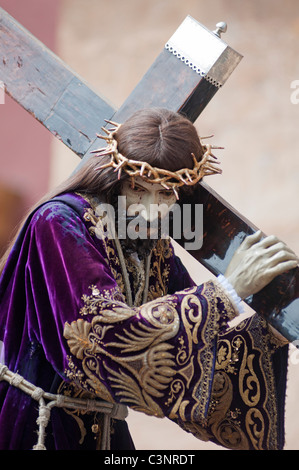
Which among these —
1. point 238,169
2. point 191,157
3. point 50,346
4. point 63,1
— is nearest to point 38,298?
point 50,346

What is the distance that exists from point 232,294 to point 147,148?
1.45ft

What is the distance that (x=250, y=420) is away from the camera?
2.63 m

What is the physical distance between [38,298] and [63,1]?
2318 millimetres

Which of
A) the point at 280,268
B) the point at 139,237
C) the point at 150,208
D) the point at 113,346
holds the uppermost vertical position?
the point at 280,268

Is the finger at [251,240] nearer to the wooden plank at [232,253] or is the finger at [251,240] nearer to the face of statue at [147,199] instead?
the wooden plank at [232,253]

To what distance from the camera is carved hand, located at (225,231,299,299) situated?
2.44 meters

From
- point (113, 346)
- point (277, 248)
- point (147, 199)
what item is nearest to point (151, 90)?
point (147, 199)

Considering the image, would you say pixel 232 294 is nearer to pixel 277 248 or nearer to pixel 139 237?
pixel 277 248

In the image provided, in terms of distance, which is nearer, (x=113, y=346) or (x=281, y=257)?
(x=113, y=346)

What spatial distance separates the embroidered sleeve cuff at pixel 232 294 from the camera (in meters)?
2.40

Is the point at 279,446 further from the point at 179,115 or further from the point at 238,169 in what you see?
the point at 238,169

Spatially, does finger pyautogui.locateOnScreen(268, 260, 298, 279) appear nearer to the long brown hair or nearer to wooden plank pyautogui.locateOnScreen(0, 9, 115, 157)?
the long brown hair

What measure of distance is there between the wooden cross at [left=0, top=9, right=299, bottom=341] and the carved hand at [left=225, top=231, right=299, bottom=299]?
0.16 metres

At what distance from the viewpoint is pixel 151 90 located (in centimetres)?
284
